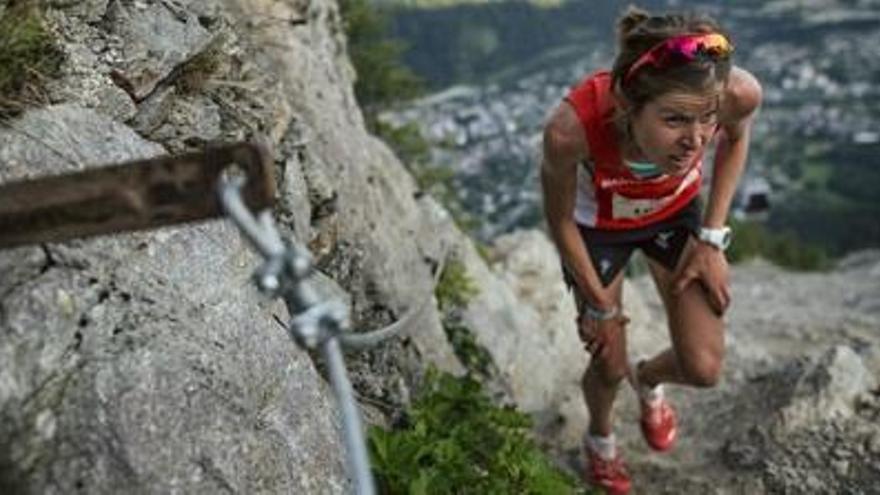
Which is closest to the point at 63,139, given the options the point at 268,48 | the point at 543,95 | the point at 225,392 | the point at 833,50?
the point at 225,392

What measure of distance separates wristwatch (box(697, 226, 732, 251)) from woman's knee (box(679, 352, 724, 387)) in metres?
0.62

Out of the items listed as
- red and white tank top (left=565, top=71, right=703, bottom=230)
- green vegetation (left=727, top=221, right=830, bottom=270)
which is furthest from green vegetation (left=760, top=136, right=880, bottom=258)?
Answer: red and white tank top (left=565, top=71, right=703, bottom=230)

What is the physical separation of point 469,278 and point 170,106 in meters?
5.40

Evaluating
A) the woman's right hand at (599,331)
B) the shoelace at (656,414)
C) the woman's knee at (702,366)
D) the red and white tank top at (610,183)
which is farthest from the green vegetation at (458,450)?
the shoelace at (656,414)

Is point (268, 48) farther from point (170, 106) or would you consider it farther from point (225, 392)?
point (225, 392)

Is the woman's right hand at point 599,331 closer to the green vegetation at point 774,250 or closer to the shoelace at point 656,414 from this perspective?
the shoelace at point 656,414

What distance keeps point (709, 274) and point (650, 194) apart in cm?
58

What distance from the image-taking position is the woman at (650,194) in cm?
496

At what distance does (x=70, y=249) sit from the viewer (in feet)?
11.8

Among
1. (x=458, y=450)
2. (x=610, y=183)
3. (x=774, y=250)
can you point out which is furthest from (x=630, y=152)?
(x=774, y=250)

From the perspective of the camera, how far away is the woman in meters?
4.96

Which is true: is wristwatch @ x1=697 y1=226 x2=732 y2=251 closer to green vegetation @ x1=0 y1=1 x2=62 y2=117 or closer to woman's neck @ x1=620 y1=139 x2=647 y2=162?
woman's neck @ x1=620 y1=139 x2=647 y2=162

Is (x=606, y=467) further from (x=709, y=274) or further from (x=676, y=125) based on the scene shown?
(x=676, y=125)

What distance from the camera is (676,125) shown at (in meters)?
4.97
